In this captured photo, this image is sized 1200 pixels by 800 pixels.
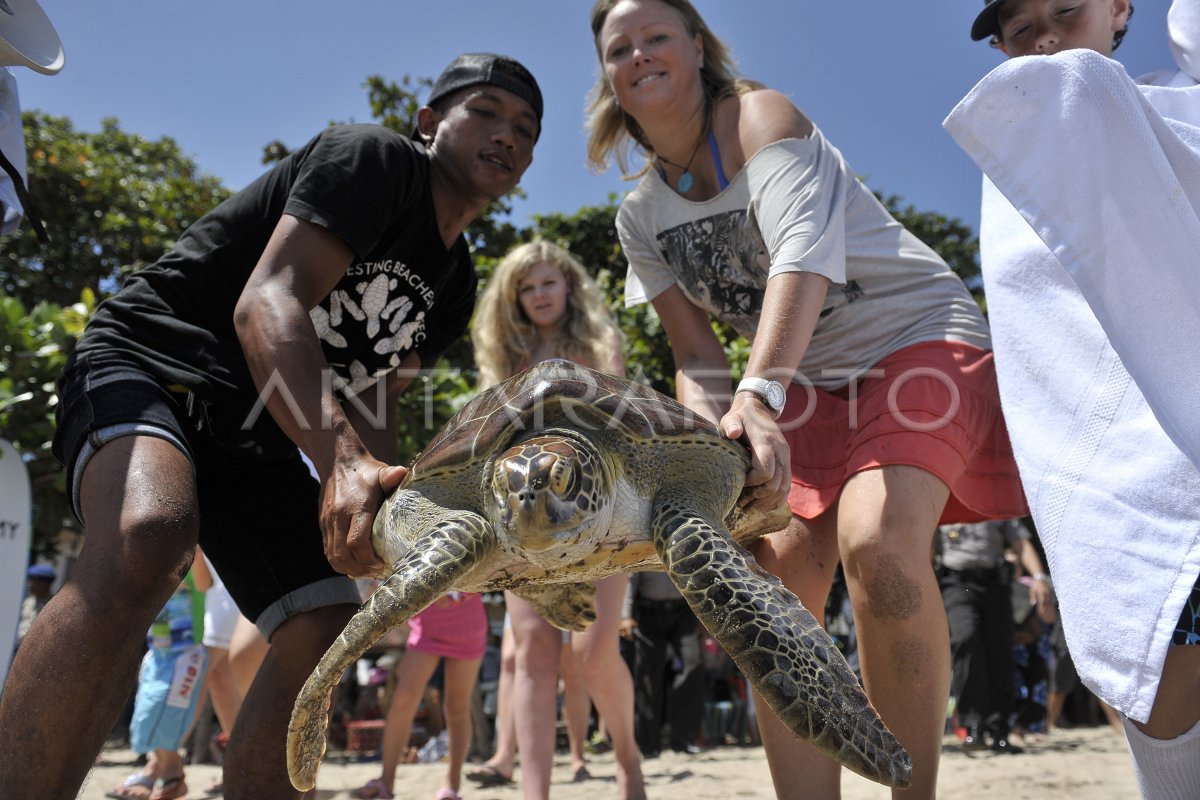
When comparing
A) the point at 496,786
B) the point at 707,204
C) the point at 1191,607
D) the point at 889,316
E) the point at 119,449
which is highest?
the point at 707,204

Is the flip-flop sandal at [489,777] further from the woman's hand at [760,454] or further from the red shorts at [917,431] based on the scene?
the woman's hand at [760,454]

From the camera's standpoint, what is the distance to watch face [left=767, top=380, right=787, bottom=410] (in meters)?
1.91

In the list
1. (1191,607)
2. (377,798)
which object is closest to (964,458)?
(1191,607)

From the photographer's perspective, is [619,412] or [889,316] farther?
[889,316]

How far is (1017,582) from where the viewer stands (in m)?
7.55

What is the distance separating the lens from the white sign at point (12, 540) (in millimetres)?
3518

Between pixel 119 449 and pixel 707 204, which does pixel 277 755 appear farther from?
pixel 707 204

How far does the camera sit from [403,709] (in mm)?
4328

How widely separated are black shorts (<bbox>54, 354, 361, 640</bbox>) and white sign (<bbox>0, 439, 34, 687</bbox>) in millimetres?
1813

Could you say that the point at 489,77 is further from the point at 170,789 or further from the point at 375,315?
the point at 170,789

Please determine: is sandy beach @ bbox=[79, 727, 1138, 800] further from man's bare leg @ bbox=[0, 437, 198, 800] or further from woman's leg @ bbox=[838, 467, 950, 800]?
man's bare leg @ bbox=[0, 437, 198, 800]

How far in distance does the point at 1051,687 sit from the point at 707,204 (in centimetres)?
793

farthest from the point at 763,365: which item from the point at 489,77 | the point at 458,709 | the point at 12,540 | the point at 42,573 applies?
the point at 42,573

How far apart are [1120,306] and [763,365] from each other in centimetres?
67
